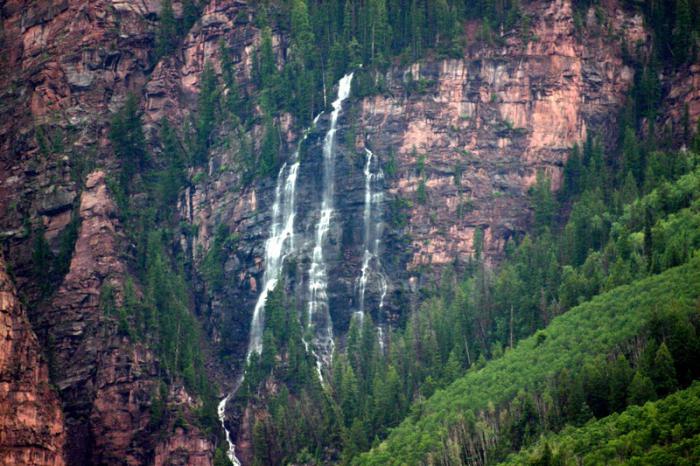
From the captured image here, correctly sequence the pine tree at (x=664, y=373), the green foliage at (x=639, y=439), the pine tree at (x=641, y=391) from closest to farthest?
the green foliage at (x=639, y=439)
the pine tree at (x=641, y=391)
the pine tree at (x=664, y=373)

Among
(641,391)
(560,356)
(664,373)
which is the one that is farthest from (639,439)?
(560,356)

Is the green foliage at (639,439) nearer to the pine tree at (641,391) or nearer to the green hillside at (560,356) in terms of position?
the pine tree at (641,391)

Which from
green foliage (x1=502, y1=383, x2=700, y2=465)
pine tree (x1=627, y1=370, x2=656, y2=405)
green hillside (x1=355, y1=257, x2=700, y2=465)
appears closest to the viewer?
green foliage (x1=502, y1=383, x2=700, y2=465)

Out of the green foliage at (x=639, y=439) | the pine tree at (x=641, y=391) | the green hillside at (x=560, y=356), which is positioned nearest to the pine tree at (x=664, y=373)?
the pine tree at (x=641, y=391)

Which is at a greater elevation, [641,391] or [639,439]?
[641,391]

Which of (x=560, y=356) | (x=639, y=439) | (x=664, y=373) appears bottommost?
(x=639, y=439)

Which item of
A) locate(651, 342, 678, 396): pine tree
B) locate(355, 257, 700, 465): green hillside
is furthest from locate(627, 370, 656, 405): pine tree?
locate(355, 257, 700, 465): green hillside

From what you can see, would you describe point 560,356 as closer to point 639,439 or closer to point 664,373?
point 664,373

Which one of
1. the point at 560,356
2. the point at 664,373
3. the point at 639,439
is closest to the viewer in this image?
the point at 639,439

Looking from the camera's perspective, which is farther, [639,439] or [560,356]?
[560,356]

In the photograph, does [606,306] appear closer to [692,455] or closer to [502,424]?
[502,424]

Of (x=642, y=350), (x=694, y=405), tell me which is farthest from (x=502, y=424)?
(x=694, y=405)

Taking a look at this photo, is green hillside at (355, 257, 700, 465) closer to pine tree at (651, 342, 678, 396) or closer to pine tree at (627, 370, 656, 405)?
pine tree at (651, 342, 678, 396)

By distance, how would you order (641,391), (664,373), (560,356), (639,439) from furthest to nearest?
(560,356), (664,373), (641,391), (639,439)
